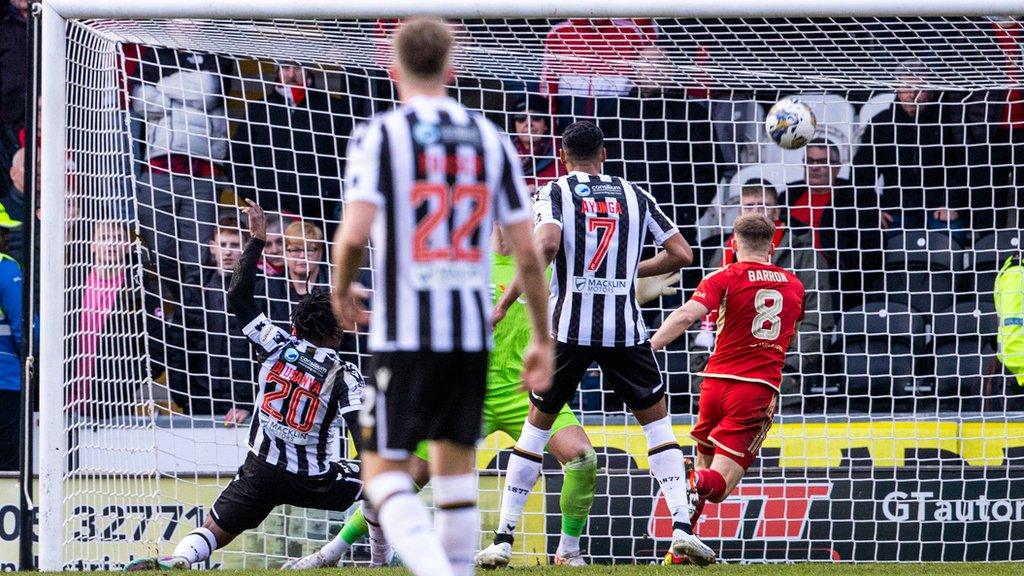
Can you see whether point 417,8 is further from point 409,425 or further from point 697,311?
point 409,425

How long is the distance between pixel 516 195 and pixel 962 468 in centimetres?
474

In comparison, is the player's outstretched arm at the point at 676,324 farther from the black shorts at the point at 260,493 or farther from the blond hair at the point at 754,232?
the black shorts at the point at 260,493

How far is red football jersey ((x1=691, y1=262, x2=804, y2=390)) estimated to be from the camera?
6461 mm

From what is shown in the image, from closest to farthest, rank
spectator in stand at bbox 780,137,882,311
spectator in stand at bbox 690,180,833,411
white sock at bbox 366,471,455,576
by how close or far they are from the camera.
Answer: white sock at bbox 366,471,455,576, spectator in stand at bbox 690,180,833,411, spectator in stand at bbox 780,137,882,311

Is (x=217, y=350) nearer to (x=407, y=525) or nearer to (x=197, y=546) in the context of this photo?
(x=197, y=546)

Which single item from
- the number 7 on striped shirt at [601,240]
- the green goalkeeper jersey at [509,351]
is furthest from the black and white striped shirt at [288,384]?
the number 7 on striped shirt at [601,240]

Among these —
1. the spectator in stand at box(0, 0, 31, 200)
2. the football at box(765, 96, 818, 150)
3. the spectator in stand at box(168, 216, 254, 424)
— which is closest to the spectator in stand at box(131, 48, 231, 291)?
the spectator in stand at box(168, 216, 254, 424)

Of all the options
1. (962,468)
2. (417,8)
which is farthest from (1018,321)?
(417,8)

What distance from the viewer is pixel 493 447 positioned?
307 inches

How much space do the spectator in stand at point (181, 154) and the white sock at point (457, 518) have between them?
4649mm

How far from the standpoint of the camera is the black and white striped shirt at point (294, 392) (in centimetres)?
621

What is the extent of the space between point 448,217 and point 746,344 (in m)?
3.24

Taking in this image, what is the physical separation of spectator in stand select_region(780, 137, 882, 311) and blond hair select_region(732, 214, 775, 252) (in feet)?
6.61

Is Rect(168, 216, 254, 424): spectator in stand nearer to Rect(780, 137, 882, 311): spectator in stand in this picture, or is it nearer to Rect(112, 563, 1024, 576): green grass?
Rect(112, 563, 1024, 576): green grass
